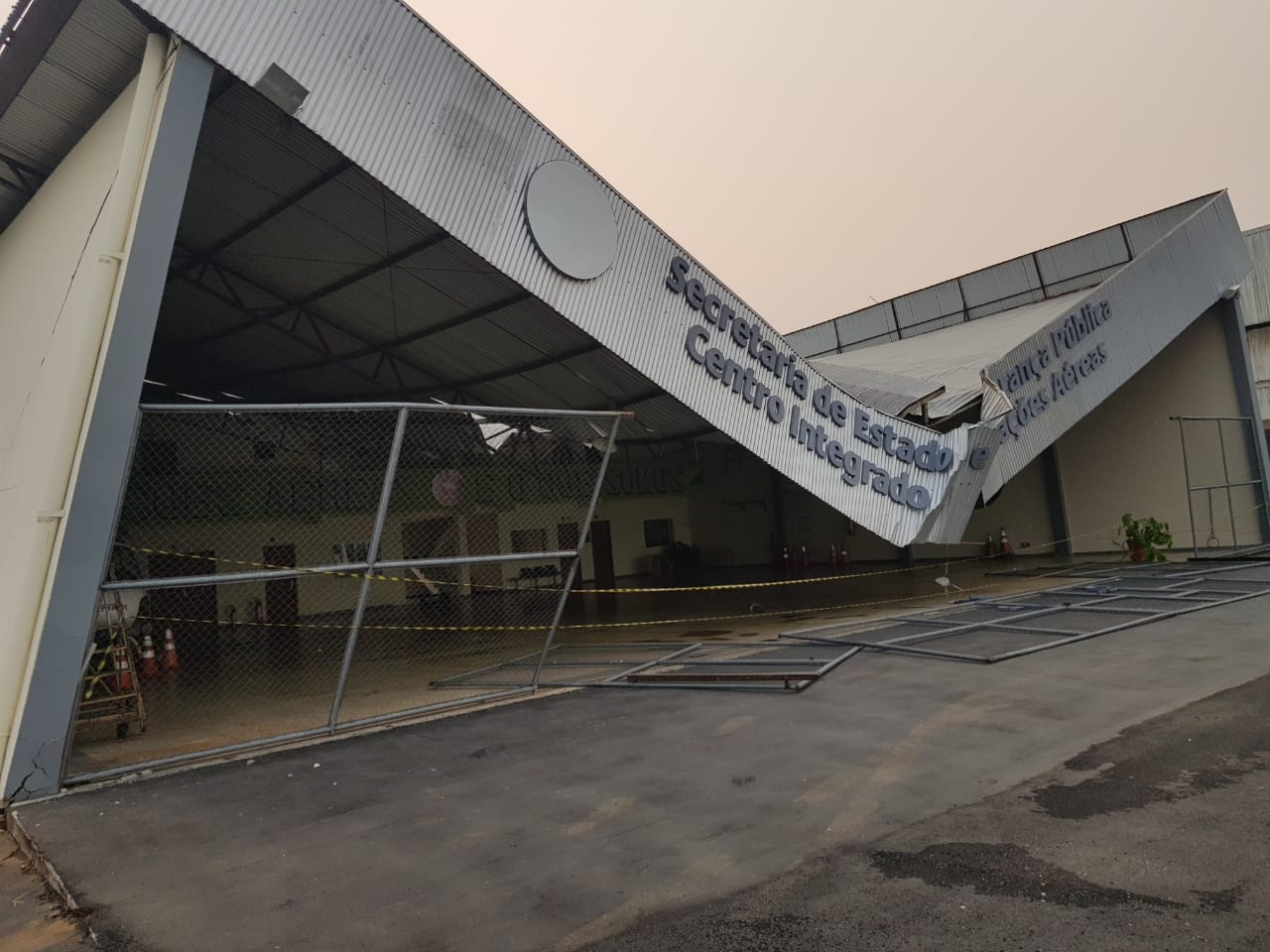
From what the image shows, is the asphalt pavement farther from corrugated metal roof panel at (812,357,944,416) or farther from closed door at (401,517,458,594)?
closed door at (401,517,458,594)

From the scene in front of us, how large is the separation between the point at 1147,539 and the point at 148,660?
73.7ft

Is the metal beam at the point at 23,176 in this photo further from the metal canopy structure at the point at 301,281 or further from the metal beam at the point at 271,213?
the metal beam at the point at 271,213

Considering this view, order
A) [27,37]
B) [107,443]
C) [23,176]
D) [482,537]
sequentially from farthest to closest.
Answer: [482,537] → [23,176] → [27,37] → [107,443]

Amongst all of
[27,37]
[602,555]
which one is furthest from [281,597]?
[27,37]

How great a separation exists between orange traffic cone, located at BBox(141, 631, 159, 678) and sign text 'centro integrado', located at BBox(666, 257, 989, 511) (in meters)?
11.0

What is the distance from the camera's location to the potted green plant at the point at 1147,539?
794 inches

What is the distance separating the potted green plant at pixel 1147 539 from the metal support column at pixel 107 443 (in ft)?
70.4

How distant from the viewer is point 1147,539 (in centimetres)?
2028

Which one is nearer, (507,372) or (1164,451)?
(507,372)

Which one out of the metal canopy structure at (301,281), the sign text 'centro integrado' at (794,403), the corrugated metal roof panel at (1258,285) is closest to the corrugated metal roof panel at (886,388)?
the sign text 'centro integrado' at (794,403)

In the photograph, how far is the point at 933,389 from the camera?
52.0 feet

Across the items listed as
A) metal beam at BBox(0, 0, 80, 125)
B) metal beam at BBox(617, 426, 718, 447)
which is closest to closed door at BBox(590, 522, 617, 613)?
metal beam at BBox(617, 426, 718, 447)

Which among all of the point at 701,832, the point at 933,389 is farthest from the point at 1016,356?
the point at 701,832

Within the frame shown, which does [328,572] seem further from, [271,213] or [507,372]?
[507,372]
